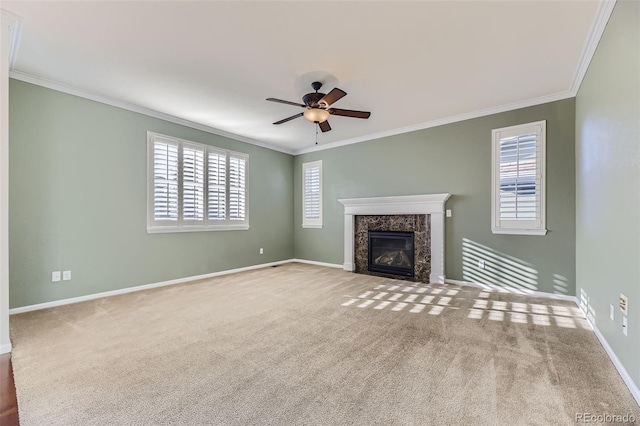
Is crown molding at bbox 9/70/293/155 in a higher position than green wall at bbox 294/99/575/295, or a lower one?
higher

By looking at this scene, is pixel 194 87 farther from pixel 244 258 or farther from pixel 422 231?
pixel 422 231

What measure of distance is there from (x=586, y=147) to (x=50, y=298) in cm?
676

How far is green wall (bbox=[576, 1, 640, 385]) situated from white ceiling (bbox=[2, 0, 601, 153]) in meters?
0.44

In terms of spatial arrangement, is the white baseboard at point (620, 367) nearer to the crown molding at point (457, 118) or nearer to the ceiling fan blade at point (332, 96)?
the crown molding at point (457, 118)

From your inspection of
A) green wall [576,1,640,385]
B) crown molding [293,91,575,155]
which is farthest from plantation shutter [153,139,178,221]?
green wall [576,1,640,385]

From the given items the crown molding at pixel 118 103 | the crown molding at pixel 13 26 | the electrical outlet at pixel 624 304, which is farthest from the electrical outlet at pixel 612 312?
the crown molding at pixel 118 103

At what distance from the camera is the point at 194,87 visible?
3639 millimetres

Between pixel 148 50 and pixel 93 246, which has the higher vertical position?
pixel 148 50

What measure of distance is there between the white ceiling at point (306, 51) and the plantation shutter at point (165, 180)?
649 mm

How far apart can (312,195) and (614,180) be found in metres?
5.26

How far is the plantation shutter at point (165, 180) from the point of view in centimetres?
455

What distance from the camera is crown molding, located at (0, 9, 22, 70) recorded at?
2.35 meters

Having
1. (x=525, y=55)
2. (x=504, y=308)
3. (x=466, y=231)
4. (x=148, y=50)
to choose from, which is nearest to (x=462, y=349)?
(x=504, y=308)

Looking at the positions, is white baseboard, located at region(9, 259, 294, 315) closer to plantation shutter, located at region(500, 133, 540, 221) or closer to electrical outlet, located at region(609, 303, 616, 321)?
plantation shutter, located at region(500, 133, 540, 221)
